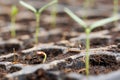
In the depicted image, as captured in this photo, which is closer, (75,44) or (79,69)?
(79,69)

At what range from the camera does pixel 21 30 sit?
76.1 inches

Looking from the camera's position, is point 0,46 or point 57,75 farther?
point 0,46

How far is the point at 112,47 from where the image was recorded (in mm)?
1176

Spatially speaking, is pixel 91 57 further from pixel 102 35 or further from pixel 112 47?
pixel 102 35

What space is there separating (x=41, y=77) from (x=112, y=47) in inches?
14.9

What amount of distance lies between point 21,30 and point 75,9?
0.81m

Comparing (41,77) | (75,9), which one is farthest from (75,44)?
(75,9)

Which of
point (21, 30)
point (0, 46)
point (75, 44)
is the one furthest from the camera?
point (21, 30)

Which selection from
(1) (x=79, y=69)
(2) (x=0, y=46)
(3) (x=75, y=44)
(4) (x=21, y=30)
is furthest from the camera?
(4) (x=21, y=30)

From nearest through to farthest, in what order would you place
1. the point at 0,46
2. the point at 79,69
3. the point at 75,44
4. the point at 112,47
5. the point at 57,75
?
the point at 57,75, the point at 79,69, the point at 112,47, the point at 75,44, the point at 0,46

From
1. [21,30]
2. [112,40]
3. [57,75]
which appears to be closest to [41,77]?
[57,75]

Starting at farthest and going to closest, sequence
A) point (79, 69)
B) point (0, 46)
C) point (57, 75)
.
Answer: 1. point (0, 46)
2. point (79, 69)
3. point (57, 75)

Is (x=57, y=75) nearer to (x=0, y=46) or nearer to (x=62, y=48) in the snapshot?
(x=62, y=48)

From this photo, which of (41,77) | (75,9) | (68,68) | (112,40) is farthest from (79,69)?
(75,9)
